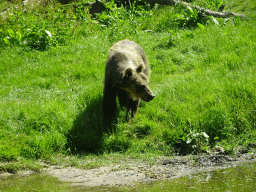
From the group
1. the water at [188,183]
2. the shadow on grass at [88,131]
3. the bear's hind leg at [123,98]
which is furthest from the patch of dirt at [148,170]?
the bear's hind leg at [123,98]

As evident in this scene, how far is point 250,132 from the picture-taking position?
5992 mm

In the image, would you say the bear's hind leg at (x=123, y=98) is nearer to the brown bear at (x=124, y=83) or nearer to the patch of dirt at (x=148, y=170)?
the brown bear at (x=124, y=83)

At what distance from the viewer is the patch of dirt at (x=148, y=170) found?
461 centimetres

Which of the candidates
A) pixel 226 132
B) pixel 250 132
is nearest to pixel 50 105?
pixel 226 132

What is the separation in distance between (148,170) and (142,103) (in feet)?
8.26

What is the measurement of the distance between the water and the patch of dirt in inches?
8.3

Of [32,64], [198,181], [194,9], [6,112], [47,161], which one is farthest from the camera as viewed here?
[194,9]

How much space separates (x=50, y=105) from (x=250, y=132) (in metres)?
4.06

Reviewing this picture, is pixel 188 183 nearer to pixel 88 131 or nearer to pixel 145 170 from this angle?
pixel 145 170

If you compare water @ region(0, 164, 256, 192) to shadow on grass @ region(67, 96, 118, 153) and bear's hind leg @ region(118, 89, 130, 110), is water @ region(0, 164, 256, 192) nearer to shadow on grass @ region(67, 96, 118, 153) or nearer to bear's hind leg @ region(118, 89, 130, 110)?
shadow on grass @ region(67, 96, 118, 153)

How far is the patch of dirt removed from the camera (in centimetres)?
461

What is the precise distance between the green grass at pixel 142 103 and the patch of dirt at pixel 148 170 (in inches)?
10.8

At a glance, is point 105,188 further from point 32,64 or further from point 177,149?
point 32,64

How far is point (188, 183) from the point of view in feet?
13.6
